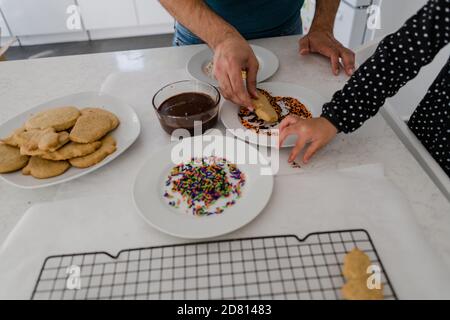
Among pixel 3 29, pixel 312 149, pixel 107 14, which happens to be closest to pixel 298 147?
pixel 312 149

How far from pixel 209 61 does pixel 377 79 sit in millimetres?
606

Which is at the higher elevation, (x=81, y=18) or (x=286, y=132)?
(x=286, y=132)

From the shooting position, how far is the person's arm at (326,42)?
114 centimetres

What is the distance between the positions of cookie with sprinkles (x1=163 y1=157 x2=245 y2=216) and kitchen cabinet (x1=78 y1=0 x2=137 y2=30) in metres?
2.92

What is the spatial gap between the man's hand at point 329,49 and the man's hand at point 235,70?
36 centimetres

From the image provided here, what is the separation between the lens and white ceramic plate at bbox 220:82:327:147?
2.82 feet

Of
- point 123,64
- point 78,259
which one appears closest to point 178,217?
point 78,259

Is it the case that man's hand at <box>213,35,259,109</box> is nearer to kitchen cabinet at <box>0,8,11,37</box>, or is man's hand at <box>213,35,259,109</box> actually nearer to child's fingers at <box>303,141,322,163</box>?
child's fingers at <box>303,141,322,163</box>

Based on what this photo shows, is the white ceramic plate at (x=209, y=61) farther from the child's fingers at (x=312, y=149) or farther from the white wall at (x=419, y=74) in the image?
the white wall at (x=419, y=74)

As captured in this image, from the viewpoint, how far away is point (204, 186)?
767 millimetres

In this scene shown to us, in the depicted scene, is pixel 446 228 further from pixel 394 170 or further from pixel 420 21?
pixel 420 21

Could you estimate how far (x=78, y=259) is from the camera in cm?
65

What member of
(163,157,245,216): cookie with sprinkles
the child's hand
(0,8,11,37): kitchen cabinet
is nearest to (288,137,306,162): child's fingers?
the child's hand

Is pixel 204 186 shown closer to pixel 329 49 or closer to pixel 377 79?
pixel 377 79
